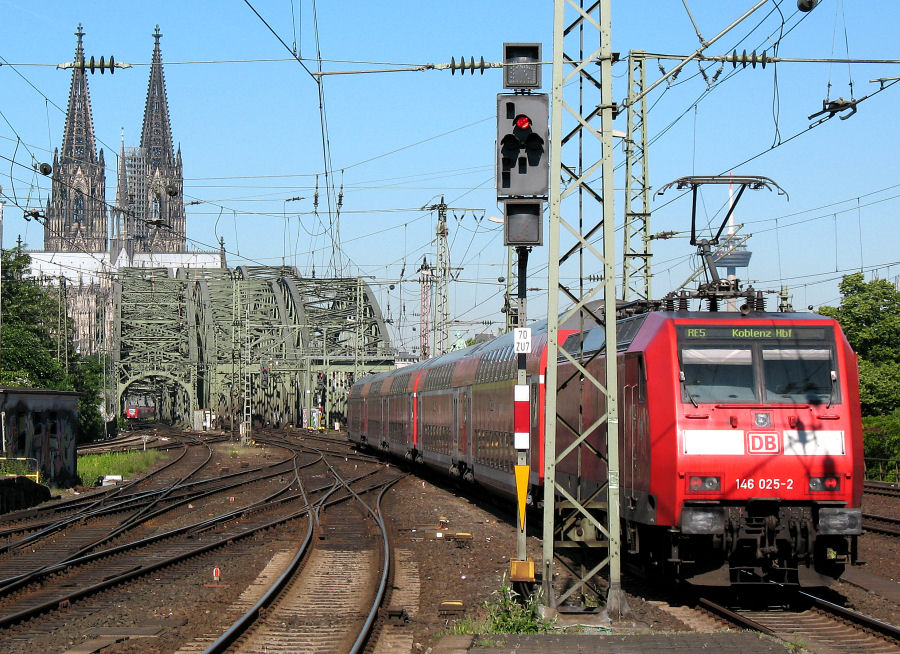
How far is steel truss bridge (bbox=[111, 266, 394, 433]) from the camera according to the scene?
90812 mm

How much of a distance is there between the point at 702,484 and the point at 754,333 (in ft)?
5.92

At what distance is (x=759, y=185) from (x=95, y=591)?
9.78 meters

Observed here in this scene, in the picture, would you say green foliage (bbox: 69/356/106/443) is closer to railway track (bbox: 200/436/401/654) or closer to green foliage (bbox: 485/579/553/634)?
railway track (bbox: 200/436/401/654)

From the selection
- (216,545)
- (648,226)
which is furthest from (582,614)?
(648,226)

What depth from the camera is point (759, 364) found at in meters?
11.4

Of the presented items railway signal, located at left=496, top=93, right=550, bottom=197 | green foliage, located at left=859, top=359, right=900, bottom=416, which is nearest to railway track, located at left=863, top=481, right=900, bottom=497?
green foliage, located at left=859, top=359, right=900, bottom=416

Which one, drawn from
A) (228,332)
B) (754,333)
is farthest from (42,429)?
(228,332)

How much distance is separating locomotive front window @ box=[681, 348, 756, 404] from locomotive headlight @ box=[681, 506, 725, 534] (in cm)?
115

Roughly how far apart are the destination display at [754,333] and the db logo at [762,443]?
1.08 m

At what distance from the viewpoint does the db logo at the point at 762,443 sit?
11078 millimetres

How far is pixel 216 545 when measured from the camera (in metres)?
17.1

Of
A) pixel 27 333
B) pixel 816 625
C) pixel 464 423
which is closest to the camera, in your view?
pixel 816 625

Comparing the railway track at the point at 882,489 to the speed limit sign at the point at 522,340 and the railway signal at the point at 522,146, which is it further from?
the railway signal at the point at 522,146

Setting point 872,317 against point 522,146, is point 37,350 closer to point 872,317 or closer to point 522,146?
point 872,317
